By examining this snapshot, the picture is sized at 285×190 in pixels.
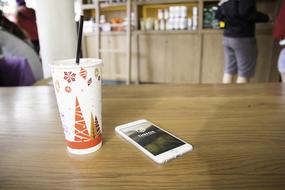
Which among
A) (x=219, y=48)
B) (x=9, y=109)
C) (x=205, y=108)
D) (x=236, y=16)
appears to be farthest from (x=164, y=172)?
(x=219, y=48)

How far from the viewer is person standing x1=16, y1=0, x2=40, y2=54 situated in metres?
2.37

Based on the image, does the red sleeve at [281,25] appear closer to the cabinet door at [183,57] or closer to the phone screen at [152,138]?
the cabinet door at [183,57]

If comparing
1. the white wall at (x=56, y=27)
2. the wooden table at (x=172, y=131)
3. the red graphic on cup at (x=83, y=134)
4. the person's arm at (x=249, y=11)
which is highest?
the person's arm at (x=249, y=11)

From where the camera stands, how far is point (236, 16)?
181cm

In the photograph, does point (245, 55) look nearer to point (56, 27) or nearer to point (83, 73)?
point (56, 27)

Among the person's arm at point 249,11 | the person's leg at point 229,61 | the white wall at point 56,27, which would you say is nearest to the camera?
the white wall at point 56,27

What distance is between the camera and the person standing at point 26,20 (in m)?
2.37

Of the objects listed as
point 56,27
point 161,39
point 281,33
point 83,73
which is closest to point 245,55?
point 281,33

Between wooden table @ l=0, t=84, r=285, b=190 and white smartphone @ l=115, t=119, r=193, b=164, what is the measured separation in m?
0.01

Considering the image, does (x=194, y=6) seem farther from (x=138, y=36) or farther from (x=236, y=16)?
(x=236, y=16)

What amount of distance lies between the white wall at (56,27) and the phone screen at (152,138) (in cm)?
67

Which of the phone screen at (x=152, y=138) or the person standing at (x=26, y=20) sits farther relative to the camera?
the person standing at (x=26, y=20)

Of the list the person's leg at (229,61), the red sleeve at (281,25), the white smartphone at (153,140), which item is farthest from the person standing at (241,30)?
the white smartphone at (153,140)

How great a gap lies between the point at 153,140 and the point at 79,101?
0.48 feet
